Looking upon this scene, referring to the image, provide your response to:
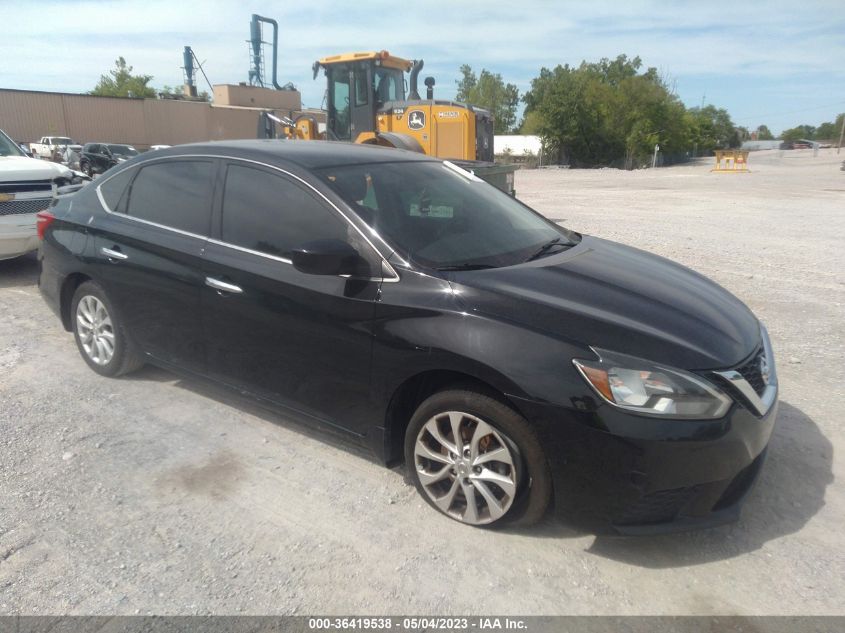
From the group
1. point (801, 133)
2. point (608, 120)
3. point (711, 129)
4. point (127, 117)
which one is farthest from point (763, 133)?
point (127, 117)

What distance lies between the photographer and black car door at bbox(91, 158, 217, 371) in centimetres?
388

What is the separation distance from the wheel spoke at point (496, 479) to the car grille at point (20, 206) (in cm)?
665

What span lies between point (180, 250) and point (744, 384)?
3.10 metres

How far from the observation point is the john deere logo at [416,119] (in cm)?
1298

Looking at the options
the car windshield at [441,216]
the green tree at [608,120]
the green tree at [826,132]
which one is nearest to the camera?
the car windshield at [441,216]

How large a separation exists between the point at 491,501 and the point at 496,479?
0.11m

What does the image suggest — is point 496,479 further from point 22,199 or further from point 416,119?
point 416,119

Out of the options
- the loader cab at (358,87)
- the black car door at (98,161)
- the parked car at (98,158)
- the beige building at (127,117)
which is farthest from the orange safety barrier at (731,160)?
the black car door at (98,161)

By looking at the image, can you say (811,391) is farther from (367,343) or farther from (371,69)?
(371,69)

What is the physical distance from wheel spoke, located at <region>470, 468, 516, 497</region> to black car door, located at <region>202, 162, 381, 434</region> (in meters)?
0.62

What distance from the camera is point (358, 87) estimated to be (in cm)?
1334

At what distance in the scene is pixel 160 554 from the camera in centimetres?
285

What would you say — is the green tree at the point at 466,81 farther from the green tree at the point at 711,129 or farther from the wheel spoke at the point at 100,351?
the wheel spoke at the point at 100,351

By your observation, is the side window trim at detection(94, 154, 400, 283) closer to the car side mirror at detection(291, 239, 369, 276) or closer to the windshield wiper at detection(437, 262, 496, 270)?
the car side mirror at detection(291, 239, 369, 276)
